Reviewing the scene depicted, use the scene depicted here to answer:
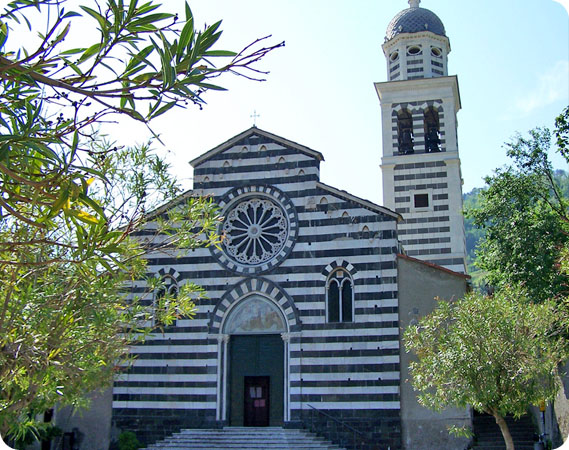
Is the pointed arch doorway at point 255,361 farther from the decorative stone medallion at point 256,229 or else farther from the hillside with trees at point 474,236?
the hillside with trees at point 474,236

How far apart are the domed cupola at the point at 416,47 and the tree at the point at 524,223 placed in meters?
8.99

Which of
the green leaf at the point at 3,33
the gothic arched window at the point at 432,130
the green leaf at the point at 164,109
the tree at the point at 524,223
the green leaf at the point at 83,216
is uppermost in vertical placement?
the gothic arched window at the point at 432,130

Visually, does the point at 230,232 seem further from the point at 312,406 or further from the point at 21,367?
the point at 21,367

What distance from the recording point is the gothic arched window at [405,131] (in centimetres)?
3147

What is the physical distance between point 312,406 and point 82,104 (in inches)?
694

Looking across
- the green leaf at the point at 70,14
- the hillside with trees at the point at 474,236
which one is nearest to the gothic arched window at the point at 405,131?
the hillside with trees at the point at 474,236

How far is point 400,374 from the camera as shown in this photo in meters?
22.0

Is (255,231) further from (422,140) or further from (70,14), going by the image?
→ (70,14)

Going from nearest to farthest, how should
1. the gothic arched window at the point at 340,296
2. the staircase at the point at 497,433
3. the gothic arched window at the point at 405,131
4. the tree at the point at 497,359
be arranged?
the tree at the point at 497,359
the staircase at the point at 497,433
the gothic arched window at the point at 340,296
the gothic arched window at the point at 405,131

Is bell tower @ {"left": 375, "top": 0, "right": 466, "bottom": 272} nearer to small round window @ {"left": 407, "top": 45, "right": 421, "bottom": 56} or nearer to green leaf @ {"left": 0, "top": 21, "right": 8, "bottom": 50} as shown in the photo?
small round window @ {"left": 407, "top": 45, "right": 421, "bottom": 56}

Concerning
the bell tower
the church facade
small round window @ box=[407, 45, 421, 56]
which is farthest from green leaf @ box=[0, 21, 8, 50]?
small round window @ box=[407, 45, 421, 56]

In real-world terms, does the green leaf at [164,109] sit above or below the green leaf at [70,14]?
below

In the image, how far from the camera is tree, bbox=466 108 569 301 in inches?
865

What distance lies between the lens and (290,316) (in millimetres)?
23141
